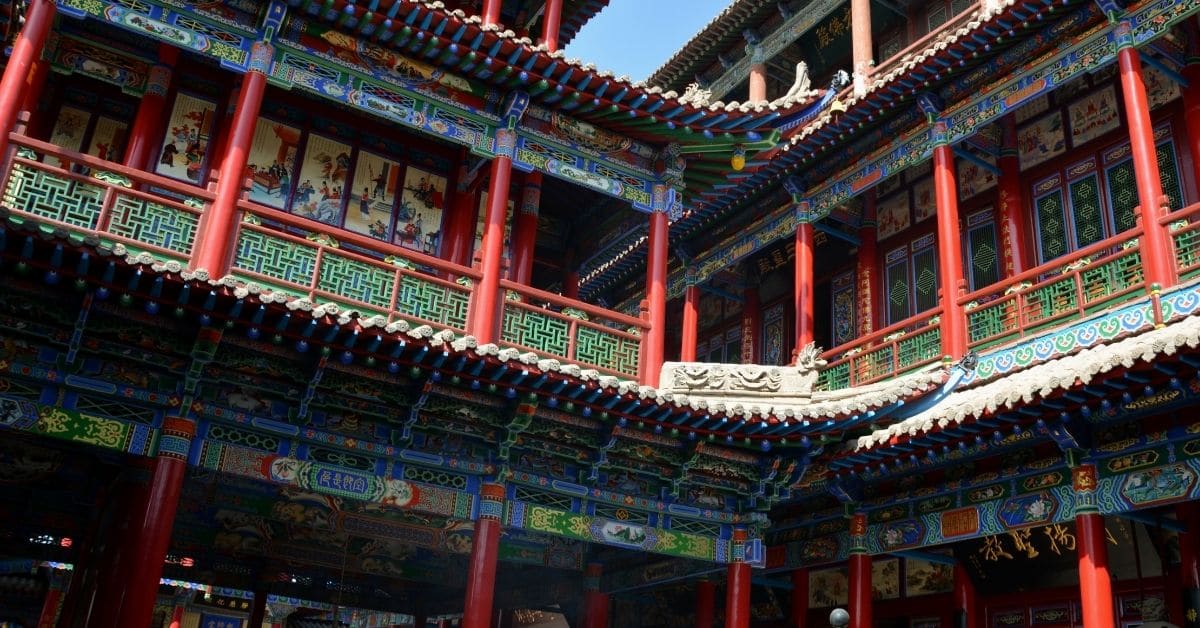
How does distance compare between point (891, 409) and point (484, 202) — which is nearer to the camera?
point (891, 409)

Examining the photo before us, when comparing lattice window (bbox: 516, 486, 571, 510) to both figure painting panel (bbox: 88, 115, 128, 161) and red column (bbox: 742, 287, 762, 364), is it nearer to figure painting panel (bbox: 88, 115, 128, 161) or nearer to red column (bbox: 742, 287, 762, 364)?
figure painting panel (bbox: 88, 115, 128, 161)

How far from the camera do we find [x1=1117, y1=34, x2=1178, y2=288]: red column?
8703 millimetres

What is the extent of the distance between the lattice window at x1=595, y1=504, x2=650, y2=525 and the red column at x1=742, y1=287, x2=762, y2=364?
714cm

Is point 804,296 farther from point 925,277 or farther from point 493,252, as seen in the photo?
point 493,252

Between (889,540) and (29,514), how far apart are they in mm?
9354

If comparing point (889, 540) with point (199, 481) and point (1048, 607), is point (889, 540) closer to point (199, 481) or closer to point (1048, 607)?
point (1048, 607)

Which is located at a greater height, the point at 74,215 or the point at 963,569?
the point at 74,215

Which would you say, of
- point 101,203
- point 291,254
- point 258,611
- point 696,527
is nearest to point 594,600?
point 696,527

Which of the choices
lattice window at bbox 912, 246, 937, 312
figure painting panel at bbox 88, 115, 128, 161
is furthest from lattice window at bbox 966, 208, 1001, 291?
figure painting panel at bbox 88, 115, 128, 161

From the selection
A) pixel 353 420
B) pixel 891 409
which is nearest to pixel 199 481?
pixel 353 420

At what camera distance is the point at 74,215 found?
7973 mm

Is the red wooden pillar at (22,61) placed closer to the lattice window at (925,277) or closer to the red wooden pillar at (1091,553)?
the red wooden pillar at (1091,553)

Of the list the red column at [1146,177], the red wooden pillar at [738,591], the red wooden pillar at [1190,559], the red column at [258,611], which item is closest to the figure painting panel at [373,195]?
the red wooden pillar at [738,591]

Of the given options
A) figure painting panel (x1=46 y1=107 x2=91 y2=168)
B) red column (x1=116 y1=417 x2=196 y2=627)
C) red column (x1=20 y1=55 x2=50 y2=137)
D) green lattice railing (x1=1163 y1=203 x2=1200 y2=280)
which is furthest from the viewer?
figure painting panel (x1=46 y1=107 x2=91 y2=168)
